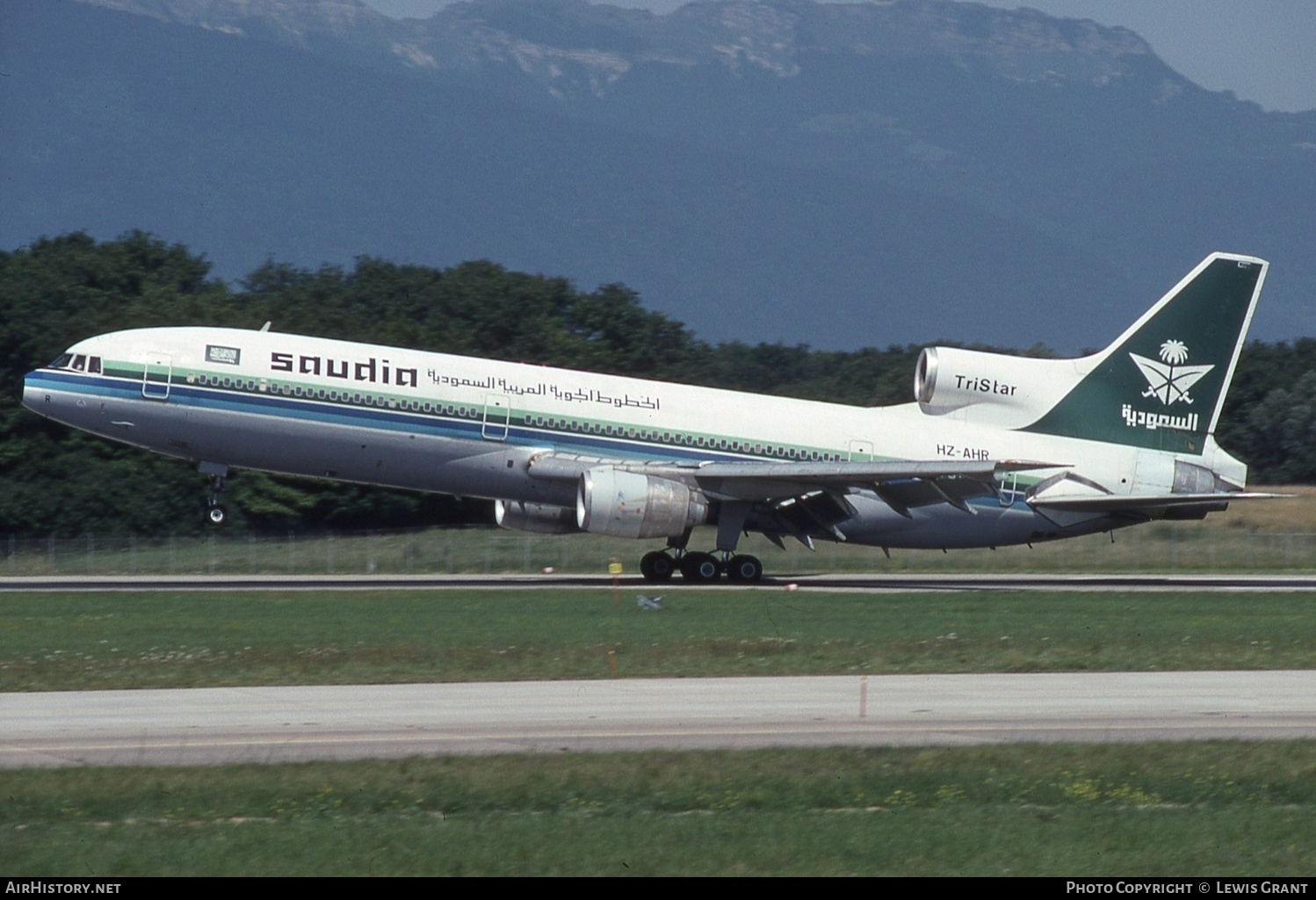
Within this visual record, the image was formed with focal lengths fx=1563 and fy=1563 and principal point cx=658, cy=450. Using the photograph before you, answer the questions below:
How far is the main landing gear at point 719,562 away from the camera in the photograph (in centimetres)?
3703

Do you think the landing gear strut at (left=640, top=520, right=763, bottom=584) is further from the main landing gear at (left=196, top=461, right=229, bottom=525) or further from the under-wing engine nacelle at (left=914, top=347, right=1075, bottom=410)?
the main landing gear at (left=196, top=461, right=229, bottom=525)

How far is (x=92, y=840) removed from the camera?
1114cm

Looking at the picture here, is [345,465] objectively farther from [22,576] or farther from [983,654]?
[983,654]

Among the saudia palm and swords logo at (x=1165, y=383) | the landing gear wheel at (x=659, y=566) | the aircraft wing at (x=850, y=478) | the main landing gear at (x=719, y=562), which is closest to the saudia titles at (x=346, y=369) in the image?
the aircraft wing at (x=850, y=478)

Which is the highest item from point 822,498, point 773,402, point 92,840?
point 773,402

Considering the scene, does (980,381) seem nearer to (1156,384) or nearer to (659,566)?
(1156,384)

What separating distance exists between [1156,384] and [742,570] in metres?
11.7

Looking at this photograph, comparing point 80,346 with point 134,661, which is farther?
point 80,346

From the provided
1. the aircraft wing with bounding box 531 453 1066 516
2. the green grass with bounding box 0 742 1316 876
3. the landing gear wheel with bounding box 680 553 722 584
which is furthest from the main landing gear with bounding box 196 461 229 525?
the green grass with bounding box 0 742 1316 876

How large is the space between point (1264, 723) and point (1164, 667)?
5.40 meters

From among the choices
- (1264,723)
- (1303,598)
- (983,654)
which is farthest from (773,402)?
(1264,723)

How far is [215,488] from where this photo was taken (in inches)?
1398

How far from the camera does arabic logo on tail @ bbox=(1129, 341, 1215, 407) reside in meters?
39.4

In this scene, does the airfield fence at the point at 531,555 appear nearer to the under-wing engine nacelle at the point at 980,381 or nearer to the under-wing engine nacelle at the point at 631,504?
the under-wing engine nacelle at the point at 980,381
